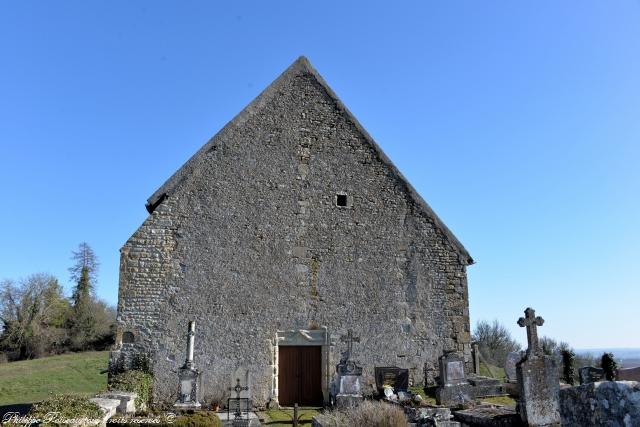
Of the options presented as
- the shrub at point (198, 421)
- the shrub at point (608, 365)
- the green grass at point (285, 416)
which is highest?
the shrub at point (608, 365)

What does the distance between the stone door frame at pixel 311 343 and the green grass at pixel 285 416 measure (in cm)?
70

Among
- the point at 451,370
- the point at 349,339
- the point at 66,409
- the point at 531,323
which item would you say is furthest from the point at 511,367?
the point at 66,409

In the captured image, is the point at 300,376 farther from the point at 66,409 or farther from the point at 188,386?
the point at 66,409

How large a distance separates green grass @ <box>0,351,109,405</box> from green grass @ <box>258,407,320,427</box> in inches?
379

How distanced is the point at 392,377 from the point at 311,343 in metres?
2.11

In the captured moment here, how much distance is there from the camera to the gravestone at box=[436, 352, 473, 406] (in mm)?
10852

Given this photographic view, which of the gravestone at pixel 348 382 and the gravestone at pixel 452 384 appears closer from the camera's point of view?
the gravestone at pixel 348 382

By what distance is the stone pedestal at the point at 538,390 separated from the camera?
779 centimetres

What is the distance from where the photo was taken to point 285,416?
1132 centimetres

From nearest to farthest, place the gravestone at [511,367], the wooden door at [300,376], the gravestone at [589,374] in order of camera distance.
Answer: the gravestone at [589,374] → the wooden door at [300,376] → the gravestone at [511,367]

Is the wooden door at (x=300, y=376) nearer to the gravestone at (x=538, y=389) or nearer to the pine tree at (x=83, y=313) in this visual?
the gravestone at (x=538, y=389)

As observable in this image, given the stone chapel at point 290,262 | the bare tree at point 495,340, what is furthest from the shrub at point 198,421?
the bare tree at point 495,340

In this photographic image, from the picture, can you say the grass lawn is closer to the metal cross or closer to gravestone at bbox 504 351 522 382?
gravestone at bbox 504 351 522 382

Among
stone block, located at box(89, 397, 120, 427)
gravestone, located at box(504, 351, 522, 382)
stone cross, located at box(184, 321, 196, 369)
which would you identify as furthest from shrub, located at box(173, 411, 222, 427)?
gravestone, located at box(504, 351, 522, 382)
